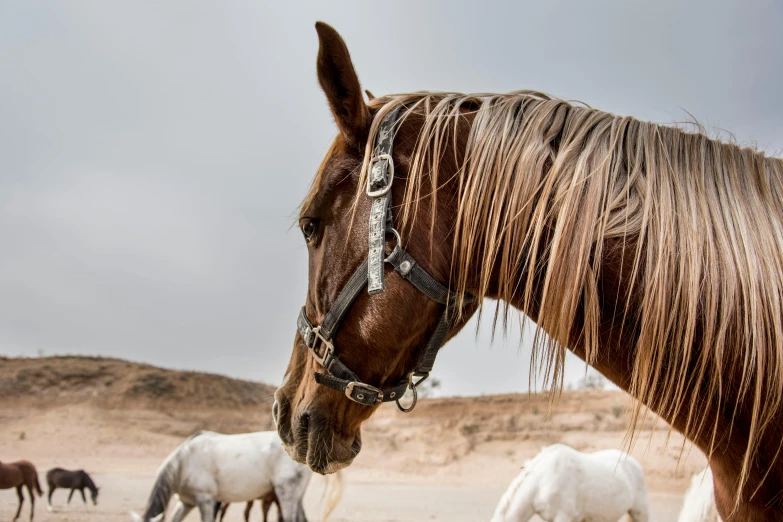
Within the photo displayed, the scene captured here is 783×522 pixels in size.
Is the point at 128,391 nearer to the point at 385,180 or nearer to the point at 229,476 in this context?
the point at 229,476

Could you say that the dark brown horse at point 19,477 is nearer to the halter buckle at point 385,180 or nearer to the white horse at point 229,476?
the white horse at point 229,476

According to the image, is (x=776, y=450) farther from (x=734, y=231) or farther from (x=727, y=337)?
(x=734, y=231)

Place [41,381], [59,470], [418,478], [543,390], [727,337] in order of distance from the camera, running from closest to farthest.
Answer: [727,337]
[543,390]
[59,470]
[418,478]
[41,381]

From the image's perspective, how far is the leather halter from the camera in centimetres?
132

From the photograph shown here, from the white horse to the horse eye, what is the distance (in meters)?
8.59

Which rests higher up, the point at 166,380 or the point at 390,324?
the point at 390,324

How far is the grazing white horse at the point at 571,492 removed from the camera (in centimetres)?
683

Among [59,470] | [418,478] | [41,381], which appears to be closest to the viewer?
[59,470]

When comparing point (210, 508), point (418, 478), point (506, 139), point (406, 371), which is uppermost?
point (506, 139)

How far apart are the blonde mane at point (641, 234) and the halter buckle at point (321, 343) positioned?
1.21ft

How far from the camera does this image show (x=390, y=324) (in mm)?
1339

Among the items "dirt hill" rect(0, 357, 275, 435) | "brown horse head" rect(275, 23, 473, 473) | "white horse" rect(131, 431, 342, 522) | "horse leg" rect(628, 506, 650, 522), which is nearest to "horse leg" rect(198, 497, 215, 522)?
"white horse" rect(131, 431, 342, 522)

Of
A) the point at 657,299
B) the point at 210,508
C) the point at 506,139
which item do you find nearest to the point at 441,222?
the point at 506,139

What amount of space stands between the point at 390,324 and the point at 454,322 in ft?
0.66
